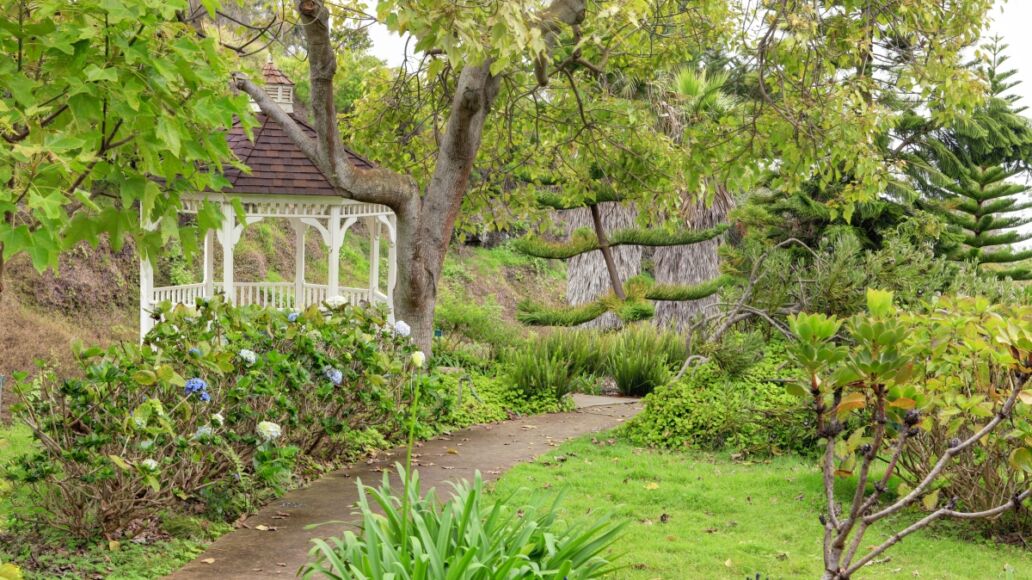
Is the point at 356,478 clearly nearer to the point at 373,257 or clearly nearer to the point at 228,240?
the point at 228,240

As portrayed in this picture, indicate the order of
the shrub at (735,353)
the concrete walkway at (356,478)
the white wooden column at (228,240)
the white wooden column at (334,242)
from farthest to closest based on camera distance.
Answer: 1. the white wooden column at (334,242)
2. the white wooden column at (228,240)
3. the shrub at (735,353)
4. the concrete walkway at (356,478)

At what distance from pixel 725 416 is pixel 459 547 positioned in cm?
568

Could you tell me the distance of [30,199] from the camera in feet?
9.65

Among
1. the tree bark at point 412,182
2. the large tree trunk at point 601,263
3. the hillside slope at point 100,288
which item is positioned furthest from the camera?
the large tree trunk at point 601,263

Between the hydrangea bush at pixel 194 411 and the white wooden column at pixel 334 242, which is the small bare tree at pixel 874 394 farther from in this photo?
the white wooden column at pixel 334 242

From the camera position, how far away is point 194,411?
20.1 feet

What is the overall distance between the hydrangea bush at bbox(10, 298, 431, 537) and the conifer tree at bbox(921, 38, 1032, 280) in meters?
12.7

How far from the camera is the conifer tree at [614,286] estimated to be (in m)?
16.6

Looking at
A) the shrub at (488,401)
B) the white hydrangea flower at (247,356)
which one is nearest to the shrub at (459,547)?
the white hydrangea flower at (247,356)

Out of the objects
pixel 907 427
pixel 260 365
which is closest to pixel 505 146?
pixel 260 365

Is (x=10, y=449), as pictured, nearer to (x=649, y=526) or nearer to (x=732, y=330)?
(x=649, y=526)

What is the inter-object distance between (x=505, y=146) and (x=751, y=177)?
152 inches

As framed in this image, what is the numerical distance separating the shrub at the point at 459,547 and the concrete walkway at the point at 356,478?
66 centimetres

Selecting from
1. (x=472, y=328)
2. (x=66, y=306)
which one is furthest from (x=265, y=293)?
(x=66, y=306)
